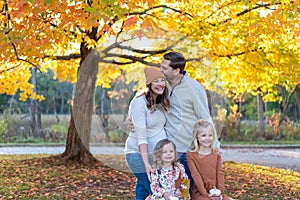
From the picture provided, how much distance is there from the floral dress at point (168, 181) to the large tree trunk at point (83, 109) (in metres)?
1.84

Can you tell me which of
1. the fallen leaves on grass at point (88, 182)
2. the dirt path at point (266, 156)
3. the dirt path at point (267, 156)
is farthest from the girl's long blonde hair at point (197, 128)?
the dirt path at point (267, 156)

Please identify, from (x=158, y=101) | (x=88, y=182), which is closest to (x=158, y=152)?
(x=158, y=101)

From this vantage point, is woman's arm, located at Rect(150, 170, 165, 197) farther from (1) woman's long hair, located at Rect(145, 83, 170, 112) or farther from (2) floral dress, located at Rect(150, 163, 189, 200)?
(1) woman's long hair, located at Rect(145, 83, 170, 112)

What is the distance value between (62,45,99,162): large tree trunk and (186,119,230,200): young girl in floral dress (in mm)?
1736

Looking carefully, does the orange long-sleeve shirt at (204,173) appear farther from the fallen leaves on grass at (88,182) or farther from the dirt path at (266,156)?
the dirt path at (266,156)

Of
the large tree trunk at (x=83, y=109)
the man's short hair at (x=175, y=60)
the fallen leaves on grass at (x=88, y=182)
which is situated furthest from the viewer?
the fallen leaves on grass at (x=88, y=182)

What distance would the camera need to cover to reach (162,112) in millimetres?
3791

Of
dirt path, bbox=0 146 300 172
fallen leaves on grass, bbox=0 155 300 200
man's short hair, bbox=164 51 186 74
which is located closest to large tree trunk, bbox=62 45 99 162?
fallen leaves on grass, bbox=0 155 300 200

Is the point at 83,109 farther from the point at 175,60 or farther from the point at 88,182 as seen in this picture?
the point at 175,60

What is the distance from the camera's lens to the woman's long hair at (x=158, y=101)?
3700 mm

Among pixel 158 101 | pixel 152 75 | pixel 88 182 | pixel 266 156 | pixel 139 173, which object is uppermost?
pixel 152 75

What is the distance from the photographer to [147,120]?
12.0ft

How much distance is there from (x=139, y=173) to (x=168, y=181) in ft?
0.88

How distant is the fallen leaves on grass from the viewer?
788 centimetres
